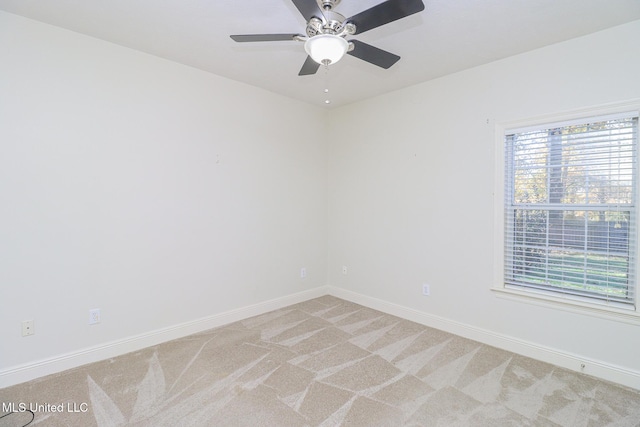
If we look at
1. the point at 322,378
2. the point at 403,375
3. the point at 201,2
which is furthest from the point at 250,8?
the point at 403,375

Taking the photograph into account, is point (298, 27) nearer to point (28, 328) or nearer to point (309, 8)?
point (309, 8)

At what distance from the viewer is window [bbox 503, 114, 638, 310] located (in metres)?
2.35

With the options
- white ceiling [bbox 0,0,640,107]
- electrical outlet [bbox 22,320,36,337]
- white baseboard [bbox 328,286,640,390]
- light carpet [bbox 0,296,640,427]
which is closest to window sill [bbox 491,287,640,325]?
white baseboard [bbox 328,286,640,390]

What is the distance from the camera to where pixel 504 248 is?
2.89 meters

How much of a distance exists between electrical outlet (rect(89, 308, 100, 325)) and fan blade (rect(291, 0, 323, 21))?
2719 mm

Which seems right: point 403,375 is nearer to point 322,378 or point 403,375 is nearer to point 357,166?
point 322,378

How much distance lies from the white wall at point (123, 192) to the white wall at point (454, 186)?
0.99m

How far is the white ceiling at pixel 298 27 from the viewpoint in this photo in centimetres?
208

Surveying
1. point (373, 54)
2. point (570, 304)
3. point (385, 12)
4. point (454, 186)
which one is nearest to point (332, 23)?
point (385, 12)

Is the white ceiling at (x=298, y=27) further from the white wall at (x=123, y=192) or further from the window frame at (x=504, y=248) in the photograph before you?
the window frame at (x=504, y=248)

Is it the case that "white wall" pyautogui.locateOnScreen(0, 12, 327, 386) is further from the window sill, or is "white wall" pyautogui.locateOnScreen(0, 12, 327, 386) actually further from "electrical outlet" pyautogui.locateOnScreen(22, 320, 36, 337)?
the window sill

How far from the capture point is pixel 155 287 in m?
2.91

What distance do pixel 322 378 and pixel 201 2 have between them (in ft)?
9.06

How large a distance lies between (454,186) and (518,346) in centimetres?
155
